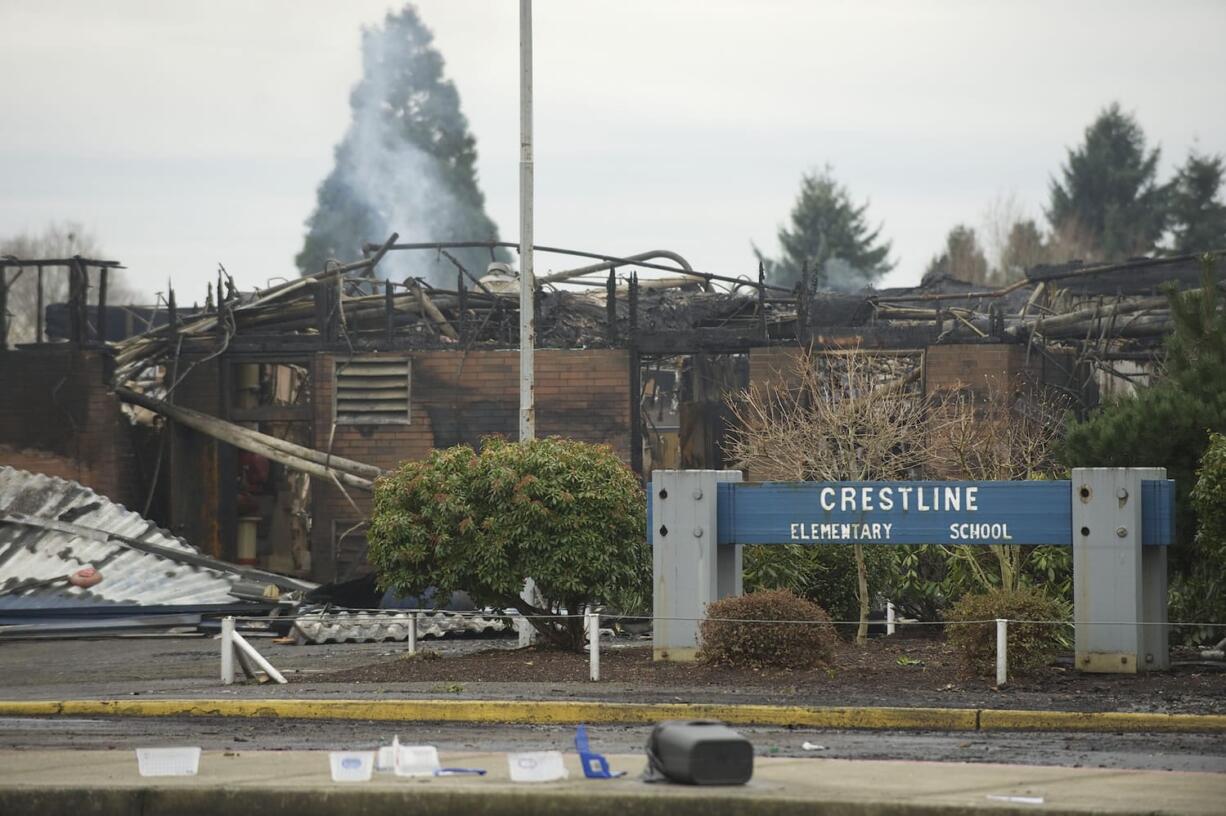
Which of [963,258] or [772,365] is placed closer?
[772,365]

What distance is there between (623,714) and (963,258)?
79394 millimetres

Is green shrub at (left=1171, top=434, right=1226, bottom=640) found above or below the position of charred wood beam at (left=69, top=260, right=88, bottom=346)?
below

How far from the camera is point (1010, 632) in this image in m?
16.5

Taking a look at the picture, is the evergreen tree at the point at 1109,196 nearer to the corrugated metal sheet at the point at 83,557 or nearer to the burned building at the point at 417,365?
the burned building at the point at 417,365

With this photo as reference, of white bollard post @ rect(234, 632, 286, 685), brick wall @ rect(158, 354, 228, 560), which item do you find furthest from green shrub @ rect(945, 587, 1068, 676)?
brick wall @ rect(158, 354, 228, 560)

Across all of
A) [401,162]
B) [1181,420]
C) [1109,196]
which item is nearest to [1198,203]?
[1109,196]

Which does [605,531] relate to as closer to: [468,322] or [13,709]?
[13,709]

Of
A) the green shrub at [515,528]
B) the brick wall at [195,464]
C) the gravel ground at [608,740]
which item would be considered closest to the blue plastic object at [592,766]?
the gravel ground at [608,740]

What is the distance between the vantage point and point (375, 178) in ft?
338

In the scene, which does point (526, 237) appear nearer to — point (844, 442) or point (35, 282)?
point (844, 442)

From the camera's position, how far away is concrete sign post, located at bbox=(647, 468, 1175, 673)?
16906mm

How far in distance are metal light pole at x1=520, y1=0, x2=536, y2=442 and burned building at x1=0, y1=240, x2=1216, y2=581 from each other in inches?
378

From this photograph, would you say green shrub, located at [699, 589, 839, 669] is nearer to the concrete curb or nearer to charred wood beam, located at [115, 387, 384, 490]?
the concrete curb

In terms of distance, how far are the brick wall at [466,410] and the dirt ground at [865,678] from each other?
Answer: 471 inches
